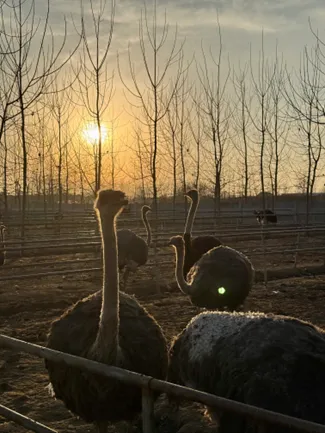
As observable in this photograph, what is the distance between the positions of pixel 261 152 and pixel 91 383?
60.2 ft

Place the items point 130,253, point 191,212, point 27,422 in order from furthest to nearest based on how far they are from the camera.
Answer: point 130,253 → point 191,212 → point 27,422

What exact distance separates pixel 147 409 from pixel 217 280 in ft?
14.3

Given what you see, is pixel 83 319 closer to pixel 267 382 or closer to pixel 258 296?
pixel 267 382

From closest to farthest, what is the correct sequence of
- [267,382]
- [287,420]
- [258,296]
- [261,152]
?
1. [287,420]
2. [267,382]
3. [258,296]
4. [261,152]

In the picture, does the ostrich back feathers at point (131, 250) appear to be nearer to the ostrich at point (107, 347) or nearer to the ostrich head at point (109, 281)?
the ostrich at point (107, 347)

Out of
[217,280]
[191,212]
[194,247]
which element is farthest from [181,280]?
[191,212]

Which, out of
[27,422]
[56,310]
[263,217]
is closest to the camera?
[27,422]

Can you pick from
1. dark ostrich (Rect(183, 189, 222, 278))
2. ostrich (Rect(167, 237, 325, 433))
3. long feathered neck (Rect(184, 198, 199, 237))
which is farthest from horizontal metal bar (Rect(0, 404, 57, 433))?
long feathered neck (Rect(184, 198, 199, 237))

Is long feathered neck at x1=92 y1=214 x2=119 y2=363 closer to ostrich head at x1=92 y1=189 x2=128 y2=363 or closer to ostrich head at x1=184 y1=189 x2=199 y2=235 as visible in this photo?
ostrich head at x1=92 y1=189 x2=128 y2=363

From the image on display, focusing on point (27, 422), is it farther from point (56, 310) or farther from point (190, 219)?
point (190, 219)

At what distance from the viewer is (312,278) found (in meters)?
11.3

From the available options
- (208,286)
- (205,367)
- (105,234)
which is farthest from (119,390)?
(208,286)

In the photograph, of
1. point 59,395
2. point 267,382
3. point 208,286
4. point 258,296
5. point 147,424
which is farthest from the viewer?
point 258,296

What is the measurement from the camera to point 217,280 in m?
6.63
